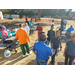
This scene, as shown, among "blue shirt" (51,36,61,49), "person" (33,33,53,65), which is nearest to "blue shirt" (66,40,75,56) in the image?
"blue shirt" (51,36,61,49)

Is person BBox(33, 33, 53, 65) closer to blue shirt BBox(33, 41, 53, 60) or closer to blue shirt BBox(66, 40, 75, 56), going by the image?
blue shirt BBox(33, 41, 53, 60)

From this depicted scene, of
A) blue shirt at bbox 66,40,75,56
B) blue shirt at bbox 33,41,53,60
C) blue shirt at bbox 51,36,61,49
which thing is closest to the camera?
blue shirt at bbox 33,41,53,60

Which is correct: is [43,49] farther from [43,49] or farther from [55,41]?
[55,41]

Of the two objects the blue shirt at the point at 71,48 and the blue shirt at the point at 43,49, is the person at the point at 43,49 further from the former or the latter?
the blue shirt at the point at 71,48

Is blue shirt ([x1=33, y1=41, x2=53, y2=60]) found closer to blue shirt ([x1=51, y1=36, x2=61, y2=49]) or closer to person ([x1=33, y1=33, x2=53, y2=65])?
person ([x1=33, y1=33, x2=53, y2=65])

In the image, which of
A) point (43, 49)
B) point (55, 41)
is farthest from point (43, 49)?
point (55, 41)

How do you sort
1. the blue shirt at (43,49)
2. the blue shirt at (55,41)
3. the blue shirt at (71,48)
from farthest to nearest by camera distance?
the blue shirt at (55,41), the blue shirt at (71,48), the blue shirt at (43,49)

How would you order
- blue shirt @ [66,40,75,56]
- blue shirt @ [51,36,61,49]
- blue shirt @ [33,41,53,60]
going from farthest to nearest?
blue shirt @ [51,36,61,49] → blue shirt @ [66,40,75,56] → blue shirt @ [33,41,53,60]

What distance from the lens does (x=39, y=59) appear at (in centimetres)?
226

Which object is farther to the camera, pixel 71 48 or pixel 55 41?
pixel 55 41

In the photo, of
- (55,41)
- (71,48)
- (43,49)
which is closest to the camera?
(43,49)

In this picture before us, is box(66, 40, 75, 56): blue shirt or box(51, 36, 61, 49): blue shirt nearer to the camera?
box(66, 40, 75, 56): blue shirt

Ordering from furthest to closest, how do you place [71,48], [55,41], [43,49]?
[55,41], [71,48], [43,49]

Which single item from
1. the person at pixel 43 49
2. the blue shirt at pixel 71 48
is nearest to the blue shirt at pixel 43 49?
the person at pixel 43 49
